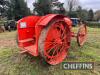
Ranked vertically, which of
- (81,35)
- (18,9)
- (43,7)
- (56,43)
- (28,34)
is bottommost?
(81,35)

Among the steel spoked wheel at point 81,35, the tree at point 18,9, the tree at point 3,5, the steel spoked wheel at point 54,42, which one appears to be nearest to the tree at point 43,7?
the tree at point 18,9

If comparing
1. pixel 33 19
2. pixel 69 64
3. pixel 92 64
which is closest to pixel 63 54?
pixel 69 64

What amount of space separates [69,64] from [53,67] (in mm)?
356

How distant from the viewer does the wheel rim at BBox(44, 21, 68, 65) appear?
4.34 metres

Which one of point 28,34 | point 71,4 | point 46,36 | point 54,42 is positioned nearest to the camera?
point 46,36

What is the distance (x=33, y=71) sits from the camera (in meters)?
4.50

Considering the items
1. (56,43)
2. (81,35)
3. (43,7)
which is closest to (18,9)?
(43,7)

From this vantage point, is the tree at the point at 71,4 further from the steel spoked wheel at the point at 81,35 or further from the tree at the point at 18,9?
the steel spoked wheel at the point at 81,35

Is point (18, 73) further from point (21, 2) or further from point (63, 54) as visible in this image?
point (21, 2)

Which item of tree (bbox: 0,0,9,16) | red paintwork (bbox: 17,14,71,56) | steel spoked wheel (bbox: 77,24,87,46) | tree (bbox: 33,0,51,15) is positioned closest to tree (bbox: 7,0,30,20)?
tree (bbox: 0,0,9,16)

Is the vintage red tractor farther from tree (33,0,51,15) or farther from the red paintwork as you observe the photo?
tree (33,0,51,15)

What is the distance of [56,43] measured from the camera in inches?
178

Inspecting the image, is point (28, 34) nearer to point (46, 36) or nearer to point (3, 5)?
point (46, 36)

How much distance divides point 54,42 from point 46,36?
15.2 inches
